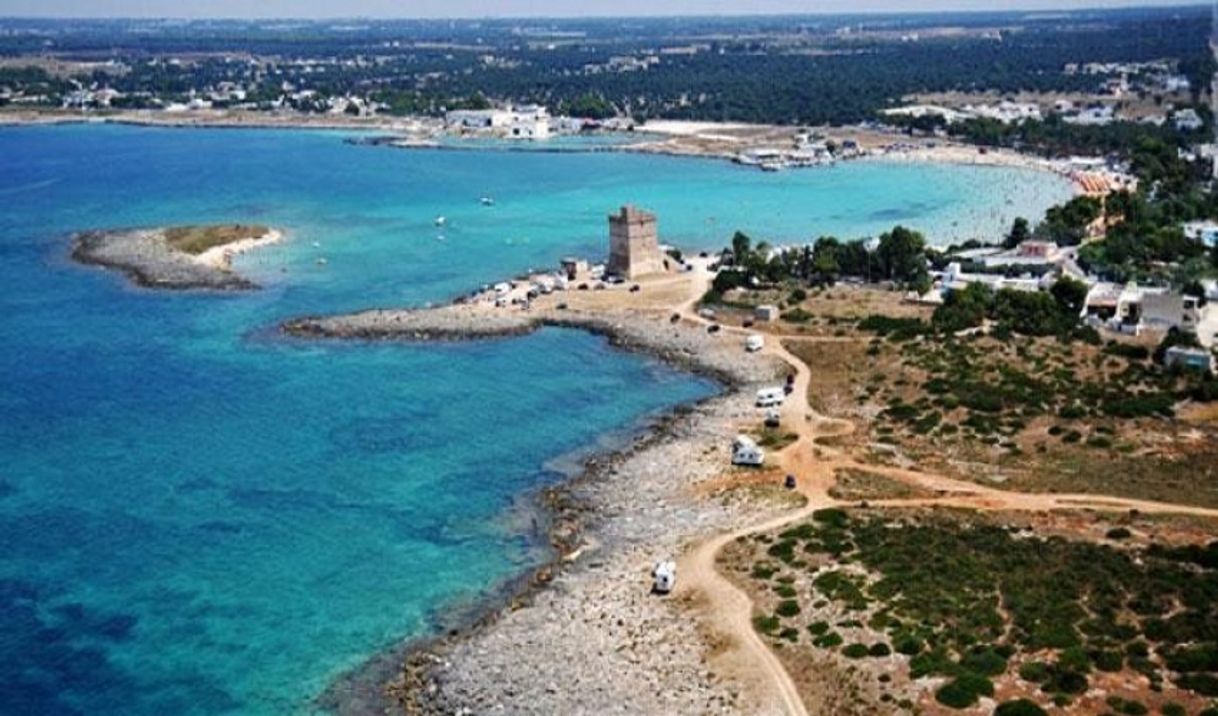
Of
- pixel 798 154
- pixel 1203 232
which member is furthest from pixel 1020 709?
pixel 798 154

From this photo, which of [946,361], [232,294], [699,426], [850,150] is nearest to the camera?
[699,426]

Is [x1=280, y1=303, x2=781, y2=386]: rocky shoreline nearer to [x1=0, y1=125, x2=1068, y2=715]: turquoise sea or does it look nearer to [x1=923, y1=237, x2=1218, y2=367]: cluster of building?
[x1=0, y1=125, x2=1068, y2=715]: turquoise sea

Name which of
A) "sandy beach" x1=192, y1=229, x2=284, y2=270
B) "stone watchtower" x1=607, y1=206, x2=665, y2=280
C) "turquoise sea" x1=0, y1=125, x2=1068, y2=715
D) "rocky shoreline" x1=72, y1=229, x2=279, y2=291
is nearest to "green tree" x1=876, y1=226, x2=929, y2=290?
"stone watchtower" x1=607, y1=206, x2=665, y2=280

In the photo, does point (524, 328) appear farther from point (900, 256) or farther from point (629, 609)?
point (629, 609)

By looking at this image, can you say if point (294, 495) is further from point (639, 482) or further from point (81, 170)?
point (81, 170)

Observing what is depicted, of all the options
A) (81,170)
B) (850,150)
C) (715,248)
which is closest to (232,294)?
Answer: (715,248)
